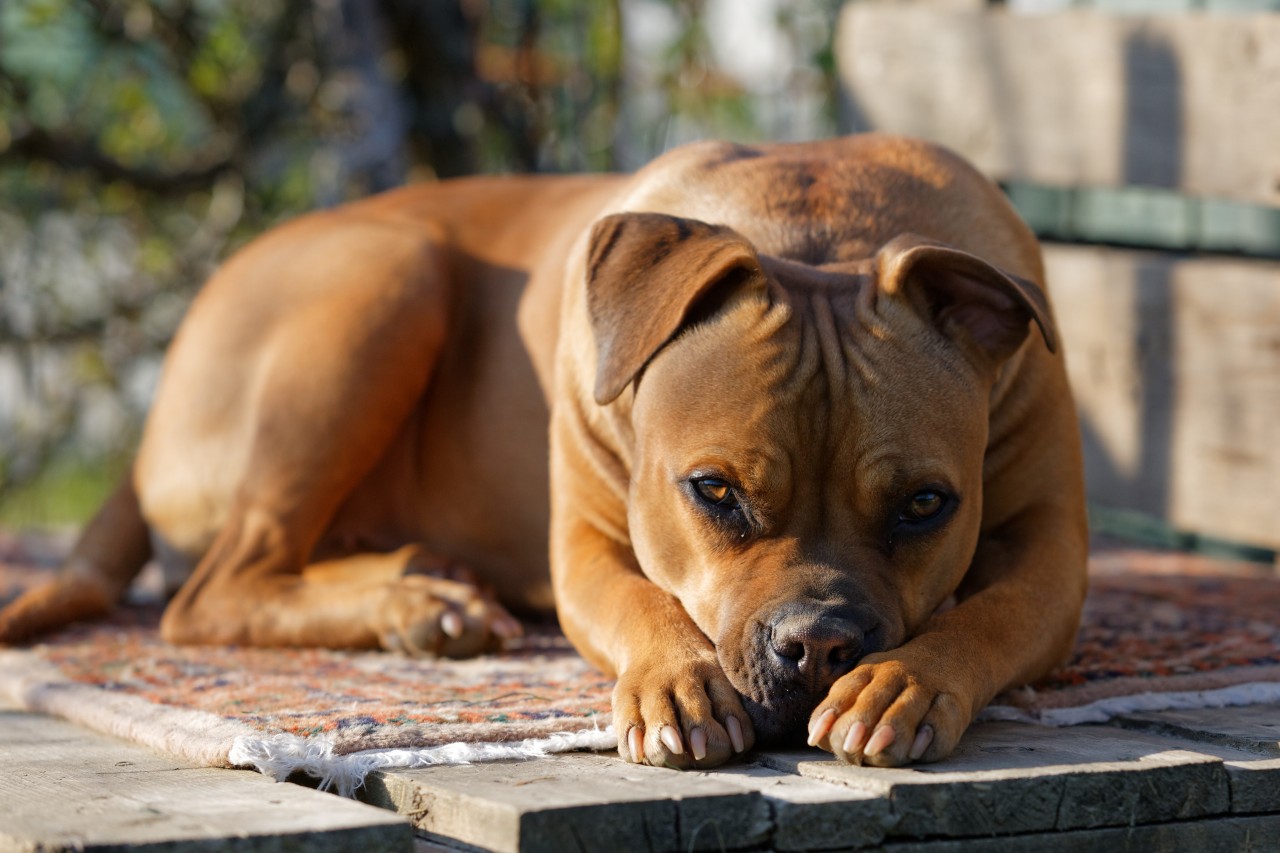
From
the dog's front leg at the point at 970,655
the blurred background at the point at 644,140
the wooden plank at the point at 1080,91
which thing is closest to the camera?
the dog's front leg at the point at 970,655

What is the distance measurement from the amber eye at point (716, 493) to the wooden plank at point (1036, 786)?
18.5 inches

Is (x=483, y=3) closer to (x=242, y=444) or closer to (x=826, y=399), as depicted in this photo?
(x=242, y=444)

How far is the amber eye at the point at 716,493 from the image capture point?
2.84 meters

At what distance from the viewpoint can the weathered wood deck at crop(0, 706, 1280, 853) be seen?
85.5 inches

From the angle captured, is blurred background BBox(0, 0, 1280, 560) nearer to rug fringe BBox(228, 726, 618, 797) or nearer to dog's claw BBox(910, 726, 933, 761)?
dog's claw BBox(910, 726, 933, 761)

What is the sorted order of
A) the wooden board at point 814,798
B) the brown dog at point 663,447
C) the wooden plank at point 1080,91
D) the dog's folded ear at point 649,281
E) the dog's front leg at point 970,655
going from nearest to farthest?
the wooden board at point 814,798 → the dog's front leg at point 970,655 → the brown dog at point 663,447 → the dog's folded ear at point 649,281 → the wooden plank at point 1080,91

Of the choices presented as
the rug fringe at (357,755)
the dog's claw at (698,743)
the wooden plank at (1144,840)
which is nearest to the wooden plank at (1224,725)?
the wooden plank at (1144,840)

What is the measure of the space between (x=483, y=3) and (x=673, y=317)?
4.10m

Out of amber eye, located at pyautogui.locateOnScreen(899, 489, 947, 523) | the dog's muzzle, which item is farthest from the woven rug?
amber eye, located at pyautogui.locateOnScreen(899, 489, 947, 523)

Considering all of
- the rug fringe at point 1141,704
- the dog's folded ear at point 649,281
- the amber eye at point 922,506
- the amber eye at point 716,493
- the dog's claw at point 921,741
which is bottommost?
the rug fringe at point 1141,704

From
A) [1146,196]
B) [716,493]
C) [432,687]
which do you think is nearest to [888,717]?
[716,493]

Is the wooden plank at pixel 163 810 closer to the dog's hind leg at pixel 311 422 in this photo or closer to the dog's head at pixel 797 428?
the dog's head at pixel 797 428

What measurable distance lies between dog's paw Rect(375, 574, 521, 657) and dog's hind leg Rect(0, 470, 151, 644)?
3.23ft

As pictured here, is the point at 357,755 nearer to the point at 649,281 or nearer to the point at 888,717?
the point at 888,717
